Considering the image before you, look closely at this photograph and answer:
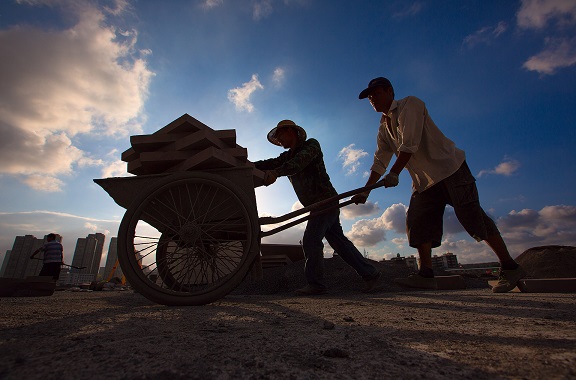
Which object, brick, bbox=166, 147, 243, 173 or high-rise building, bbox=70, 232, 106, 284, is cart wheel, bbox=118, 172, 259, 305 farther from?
high-rise building, bbox=70, 232, 106, 284

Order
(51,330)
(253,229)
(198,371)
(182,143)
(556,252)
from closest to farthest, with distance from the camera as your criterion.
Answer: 1. (198,371)
2. (51,330)
3. (253,229)
4. (182,143)
5. (556,252)

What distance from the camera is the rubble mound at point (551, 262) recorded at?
4.20 meters

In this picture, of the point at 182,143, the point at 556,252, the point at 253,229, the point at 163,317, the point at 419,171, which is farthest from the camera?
the point at 556,252

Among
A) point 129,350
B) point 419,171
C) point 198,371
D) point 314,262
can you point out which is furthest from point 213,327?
point 419,171

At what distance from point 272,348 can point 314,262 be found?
7.65 feet

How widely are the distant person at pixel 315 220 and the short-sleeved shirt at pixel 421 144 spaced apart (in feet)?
2.78

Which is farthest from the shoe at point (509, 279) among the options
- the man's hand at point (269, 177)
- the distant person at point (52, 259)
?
the distant person at point (52, 259)

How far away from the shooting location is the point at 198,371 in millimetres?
653

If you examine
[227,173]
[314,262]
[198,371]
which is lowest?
[198,371]

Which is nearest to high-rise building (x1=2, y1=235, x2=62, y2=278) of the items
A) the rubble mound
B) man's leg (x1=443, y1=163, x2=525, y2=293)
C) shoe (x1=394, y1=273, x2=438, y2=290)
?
shoe (x1=394, y1=273, x2=438, y2=290)

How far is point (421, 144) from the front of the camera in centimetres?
277

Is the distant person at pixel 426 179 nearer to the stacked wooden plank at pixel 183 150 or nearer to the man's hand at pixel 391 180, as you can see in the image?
the man's hand at pixel 391 180

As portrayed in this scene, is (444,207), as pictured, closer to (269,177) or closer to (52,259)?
(269,177)

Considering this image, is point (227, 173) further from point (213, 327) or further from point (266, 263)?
point (266, 263)
